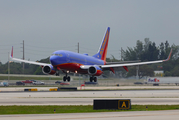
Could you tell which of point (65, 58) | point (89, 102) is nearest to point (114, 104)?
point (89, 102)

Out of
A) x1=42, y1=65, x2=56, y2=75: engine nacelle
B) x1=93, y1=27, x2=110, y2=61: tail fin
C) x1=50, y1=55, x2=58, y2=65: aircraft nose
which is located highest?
x1=93, y1=27, x2=110, y2=61: tail fin

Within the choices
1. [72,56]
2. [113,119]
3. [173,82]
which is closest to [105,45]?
[72,56]

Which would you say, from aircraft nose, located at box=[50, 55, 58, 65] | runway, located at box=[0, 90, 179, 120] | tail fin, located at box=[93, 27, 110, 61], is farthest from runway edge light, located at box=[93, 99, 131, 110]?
tail fin, located at box=[93, 27, 110, 61]

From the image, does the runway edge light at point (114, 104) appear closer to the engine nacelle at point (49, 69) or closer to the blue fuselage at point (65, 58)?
the blue fuselage at point (65, 58)

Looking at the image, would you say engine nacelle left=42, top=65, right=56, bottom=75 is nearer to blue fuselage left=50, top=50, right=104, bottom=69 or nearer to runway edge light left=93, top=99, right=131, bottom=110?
blue fuselage left=50, top=50, right=104, bottom=69

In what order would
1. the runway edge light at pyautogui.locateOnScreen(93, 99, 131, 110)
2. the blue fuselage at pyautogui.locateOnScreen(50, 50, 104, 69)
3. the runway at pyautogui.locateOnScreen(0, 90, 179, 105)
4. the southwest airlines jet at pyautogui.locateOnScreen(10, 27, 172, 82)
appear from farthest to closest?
the southwest airlines jet at pyautogui.locateOnScreen(10, 27, 172, 82)
the blue fuselage at pyautogui.locateOnScreen(50, 50, 104, 69)
the runway at pyautogui.locateOnScreen(0, 90, 179, 105)
the runway edge light at pyautogui.locateOnScreen(93, 99, 131, 110)

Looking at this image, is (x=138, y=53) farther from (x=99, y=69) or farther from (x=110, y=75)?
(x=99, y=69)

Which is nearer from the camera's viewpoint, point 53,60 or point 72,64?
point 53,60

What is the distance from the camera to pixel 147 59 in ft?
559

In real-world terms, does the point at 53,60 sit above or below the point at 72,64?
above

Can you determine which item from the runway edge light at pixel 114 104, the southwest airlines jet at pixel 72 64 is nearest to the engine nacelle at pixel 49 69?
the southwest airlines jet at pixel 72 64

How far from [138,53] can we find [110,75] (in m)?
89.6

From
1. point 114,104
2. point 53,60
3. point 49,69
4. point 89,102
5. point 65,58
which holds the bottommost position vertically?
point 89,102

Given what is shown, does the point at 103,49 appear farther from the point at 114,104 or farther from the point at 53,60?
the point at 114,104
